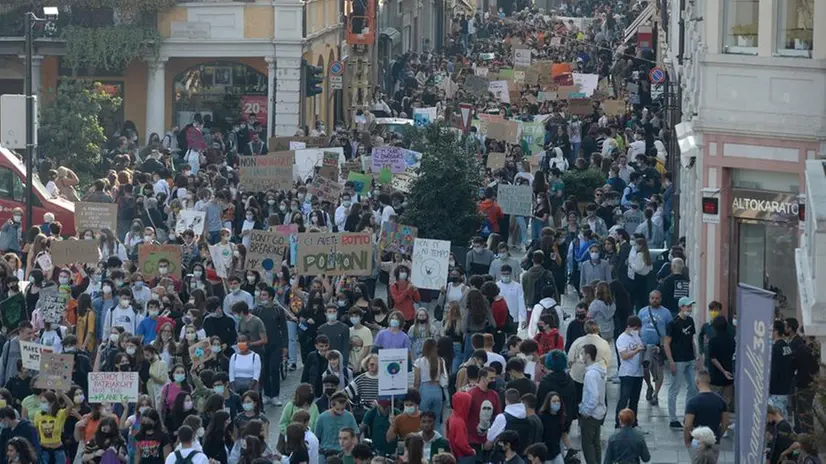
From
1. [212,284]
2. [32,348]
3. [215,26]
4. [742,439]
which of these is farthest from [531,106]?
[742,439]

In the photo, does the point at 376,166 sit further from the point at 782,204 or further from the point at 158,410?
the point at 158,410

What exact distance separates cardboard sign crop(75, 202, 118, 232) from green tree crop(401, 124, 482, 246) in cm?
435

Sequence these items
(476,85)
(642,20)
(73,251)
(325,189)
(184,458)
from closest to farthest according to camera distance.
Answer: (184,458), (73,251), (325,189), (476,85), (642,20)

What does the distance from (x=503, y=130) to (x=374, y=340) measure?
16.7 m

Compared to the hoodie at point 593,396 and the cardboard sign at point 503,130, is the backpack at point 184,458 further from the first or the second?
the cardboard sign at point 503,130

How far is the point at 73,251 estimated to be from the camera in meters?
24.6

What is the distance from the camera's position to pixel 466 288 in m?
22.9

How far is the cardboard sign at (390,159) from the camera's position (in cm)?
3322

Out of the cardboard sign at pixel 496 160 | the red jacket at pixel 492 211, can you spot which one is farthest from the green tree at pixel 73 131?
the red jacket at pixel 492 211

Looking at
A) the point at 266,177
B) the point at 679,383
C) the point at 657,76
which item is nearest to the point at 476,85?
the point at 657,76

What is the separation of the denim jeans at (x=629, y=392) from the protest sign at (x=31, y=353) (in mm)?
5741

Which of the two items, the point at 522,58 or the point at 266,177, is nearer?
the point at 266,177

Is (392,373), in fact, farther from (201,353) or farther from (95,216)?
(95,216)

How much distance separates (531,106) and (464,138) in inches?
555
